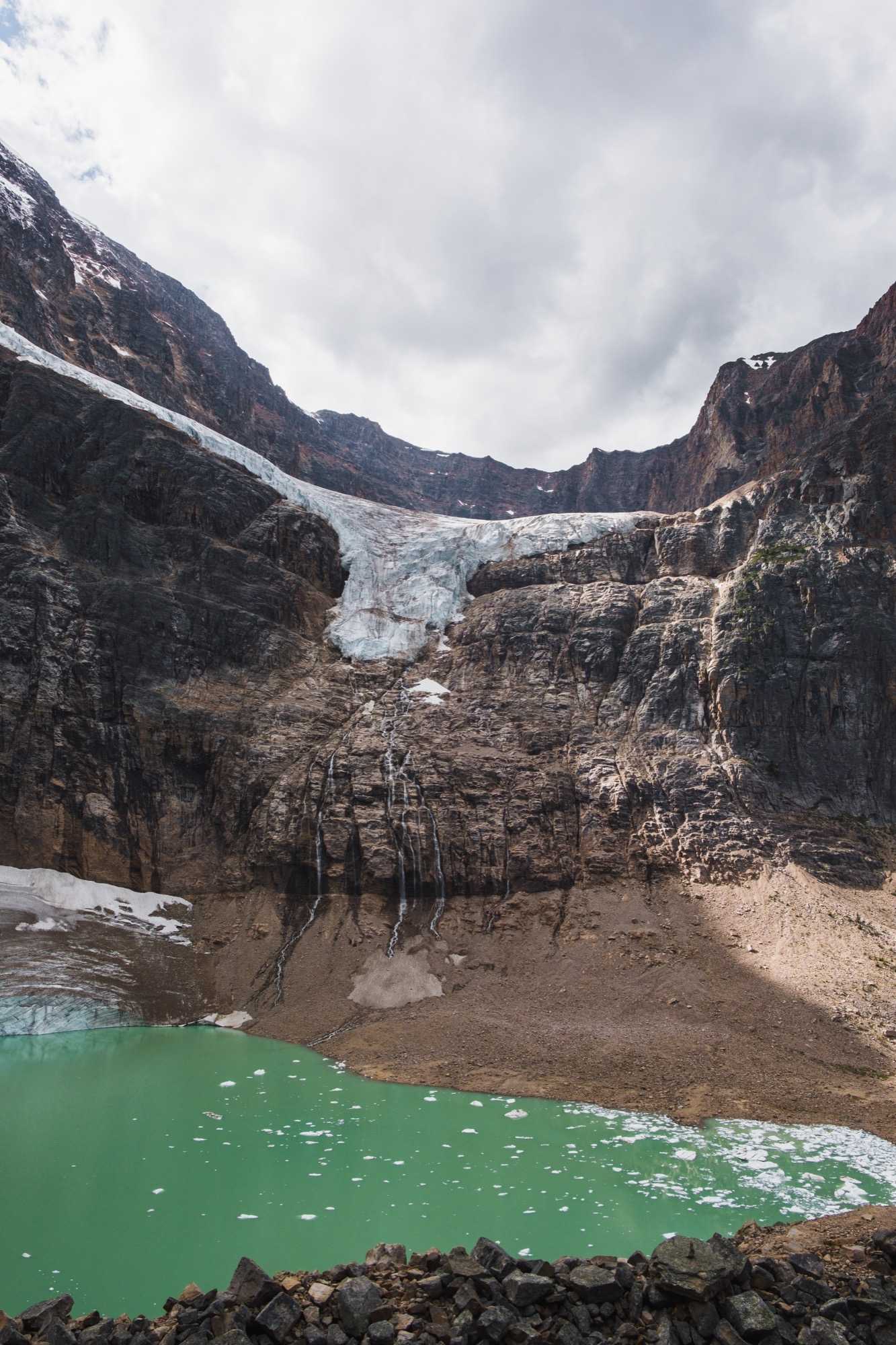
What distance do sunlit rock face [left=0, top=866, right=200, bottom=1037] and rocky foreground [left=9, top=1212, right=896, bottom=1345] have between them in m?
20.8

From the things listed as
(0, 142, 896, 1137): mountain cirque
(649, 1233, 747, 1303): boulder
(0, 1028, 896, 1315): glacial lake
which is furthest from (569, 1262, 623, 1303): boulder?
(0, 142, 896, 1137): mountain cirque

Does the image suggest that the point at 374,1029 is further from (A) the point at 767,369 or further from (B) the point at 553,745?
(A) the point at 767,369

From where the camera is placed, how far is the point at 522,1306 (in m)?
7.18

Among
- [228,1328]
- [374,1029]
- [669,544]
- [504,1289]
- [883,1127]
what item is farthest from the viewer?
[669,544]

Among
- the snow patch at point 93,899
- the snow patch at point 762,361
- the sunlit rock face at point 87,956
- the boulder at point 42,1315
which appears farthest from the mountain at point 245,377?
the boulder at point 42,1315

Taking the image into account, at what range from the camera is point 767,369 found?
76375 millimetres

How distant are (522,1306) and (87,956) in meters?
25.6

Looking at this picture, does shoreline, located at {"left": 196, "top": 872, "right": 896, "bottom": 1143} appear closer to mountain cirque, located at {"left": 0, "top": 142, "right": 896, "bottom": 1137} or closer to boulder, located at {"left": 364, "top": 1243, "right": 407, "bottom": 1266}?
mountain cirque, located at {"left": 0, "top": 142, "right": 896, "bottom": 1137}

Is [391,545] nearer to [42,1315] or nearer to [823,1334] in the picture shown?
[42,1315]

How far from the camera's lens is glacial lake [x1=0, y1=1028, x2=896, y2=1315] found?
10.5 m

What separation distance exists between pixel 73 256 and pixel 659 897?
88063 millimetres

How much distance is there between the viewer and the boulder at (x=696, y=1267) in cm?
722

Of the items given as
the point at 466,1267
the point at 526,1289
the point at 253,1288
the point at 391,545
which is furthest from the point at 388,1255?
the point at 391,545

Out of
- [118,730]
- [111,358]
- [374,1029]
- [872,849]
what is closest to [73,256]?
[111,358]
